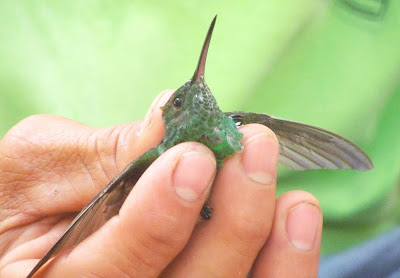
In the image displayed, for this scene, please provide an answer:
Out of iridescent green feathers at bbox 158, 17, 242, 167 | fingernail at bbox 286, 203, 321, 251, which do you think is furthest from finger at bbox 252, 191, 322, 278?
iridescent green feathers at bbox 158, 17, 242, 167

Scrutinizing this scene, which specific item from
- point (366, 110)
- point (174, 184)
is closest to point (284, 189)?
point (366, 110)

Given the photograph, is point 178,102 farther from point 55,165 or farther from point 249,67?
point 249,67

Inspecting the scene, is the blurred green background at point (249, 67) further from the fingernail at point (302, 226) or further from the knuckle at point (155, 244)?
the knuckle at point (155, 244)

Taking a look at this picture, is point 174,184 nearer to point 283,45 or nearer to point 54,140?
point 54,140

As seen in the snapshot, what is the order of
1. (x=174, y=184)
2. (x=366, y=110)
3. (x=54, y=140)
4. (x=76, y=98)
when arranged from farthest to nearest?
(x=76, y=98), (x=366, y=110), (x=54, y=140), (x=174, y=184)

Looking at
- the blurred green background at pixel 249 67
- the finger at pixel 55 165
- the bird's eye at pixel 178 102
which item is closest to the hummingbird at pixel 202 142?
the bird's eye at pixel 178 102

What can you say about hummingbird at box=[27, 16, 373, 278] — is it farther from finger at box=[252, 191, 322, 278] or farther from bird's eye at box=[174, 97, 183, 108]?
finger at box=[252, 191, 322, 278]
